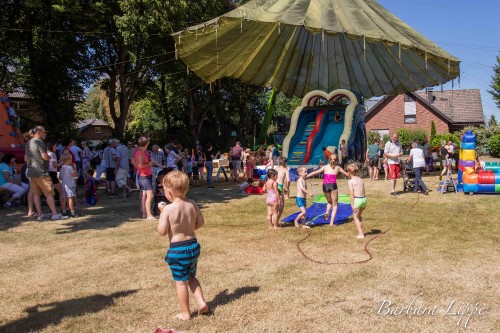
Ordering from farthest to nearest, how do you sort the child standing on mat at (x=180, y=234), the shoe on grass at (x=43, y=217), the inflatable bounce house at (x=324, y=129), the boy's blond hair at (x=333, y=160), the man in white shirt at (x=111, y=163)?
the inflatable bounce house at (x=324, y=129) < the man in white shirt at (x=111, y=163) < the shoe on grass at (x=43, y=217) < the boy's blond hair at (x=333, y=160) < the child standing on mat at (x=180, y=234)

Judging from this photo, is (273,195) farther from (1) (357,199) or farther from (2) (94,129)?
(2) (94,129)

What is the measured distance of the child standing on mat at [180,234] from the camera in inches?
164

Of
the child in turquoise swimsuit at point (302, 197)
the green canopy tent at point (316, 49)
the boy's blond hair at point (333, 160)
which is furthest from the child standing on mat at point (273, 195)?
the green canopy tent at point (316, 49)

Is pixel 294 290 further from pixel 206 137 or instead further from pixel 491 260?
pixel 206 137

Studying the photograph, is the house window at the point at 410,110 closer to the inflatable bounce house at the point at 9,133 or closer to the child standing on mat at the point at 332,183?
the inflatable bounce house at the point at 9,133

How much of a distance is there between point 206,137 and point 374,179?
21781 millimetres

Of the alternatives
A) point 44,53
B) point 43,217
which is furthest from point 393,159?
point 44,53

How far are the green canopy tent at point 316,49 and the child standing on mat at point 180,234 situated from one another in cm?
854

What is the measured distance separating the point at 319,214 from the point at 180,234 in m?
5.95

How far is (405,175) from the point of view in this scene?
1348cm

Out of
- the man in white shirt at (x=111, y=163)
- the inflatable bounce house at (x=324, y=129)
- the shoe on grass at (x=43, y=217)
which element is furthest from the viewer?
the inflatable bounce house at (x=324, y=129)

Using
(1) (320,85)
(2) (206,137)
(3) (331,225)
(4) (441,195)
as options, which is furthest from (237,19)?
(2) (206,137)

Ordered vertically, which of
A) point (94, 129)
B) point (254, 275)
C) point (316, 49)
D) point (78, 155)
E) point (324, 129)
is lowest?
point (254, 275)

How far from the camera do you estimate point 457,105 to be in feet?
149
